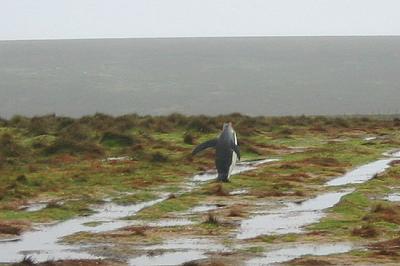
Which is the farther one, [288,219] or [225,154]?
[225,154]

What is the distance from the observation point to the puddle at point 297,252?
568 inches

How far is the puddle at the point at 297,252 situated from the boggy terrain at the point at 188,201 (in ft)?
0.06

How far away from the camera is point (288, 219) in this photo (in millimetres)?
18922

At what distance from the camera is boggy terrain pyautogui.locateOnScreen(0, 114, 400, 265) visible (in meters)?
15.2

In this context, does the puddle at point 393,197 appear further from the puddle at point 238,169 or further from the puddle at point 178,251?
the puddle at point 178,251

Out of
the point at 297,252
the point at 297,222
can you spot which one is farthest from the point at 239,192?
Result: the point at 297,252

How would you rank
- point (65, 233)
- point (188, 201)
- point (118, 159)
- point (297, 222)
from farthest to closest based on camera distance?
point (118, 159) → point (188, 201) → point (297, 222) → point (65, 233)

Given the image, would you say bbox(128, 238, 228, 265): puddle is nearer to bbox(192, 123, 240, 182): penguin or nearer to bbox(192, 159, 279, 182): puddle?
bbox(192, 123, 240, 182): penguin

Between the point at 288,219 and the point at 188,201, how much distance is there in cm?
338

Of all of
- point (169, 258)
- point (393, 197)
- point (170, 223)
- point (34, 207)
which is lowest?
point (393, 197)

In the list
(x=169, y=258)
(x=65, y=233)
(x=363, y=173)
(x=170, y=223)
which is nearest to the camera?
(x=169, y=258)

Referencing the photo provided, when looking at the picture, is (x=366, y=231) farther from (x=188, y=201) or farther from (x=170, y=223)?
(x=188, y=201)

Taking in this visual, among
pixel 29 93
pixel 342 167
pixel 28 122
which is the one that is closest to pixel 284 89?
pixel 29 93

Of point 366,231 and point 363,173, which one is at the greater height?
point 363,173
